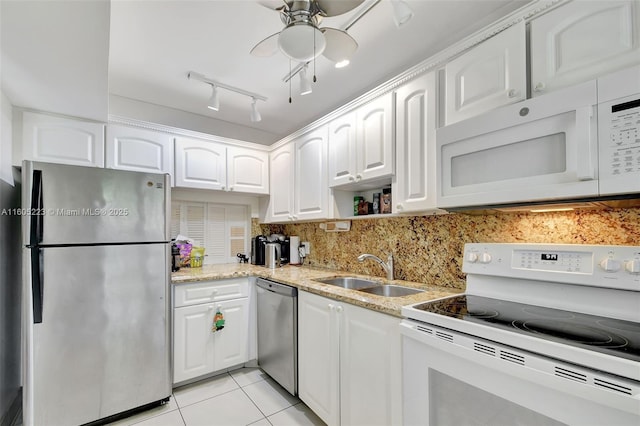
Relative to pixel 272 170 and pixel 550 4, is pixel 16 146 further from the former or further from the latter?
pixel 550 4

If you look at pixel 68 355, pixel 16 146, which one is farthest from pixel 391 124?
pixel 16 146

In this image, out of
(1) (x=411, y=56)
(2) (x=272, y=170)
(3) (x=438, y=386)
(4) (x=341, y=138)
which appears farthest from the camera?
(2) (x=272, y=170)

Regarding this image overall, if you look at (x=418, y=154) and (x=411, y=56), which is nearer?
(x=418, y=154)

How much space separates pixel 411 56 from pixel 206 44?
1365 mm

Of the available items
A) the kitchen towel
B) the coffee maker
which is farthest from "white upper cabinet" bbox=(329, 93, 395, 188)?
the coffee maker

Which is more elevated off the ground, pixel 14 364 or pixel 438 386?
pixel 438 386

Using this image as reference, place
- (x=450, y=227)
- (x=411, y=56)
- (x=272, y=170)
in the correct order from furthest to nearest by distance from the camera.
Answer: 1. (x=272, y=170)
2. (x=411, y=56)
3. (x=450, y=227)

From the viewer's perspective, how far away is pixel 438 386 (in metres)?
1.14

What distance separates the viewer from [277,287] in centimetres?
219

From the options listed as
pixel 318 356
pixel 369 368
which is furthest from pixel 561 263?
pixel 318 356

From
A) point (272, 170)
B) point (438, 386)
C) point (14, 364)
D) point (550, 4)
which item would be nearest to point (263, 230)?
point (272, 170)

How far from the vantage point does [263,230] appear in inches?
132

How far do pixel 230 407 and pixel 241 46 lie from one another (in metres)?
2.42

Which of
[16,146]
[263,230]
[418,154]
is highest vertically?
[16,146]
